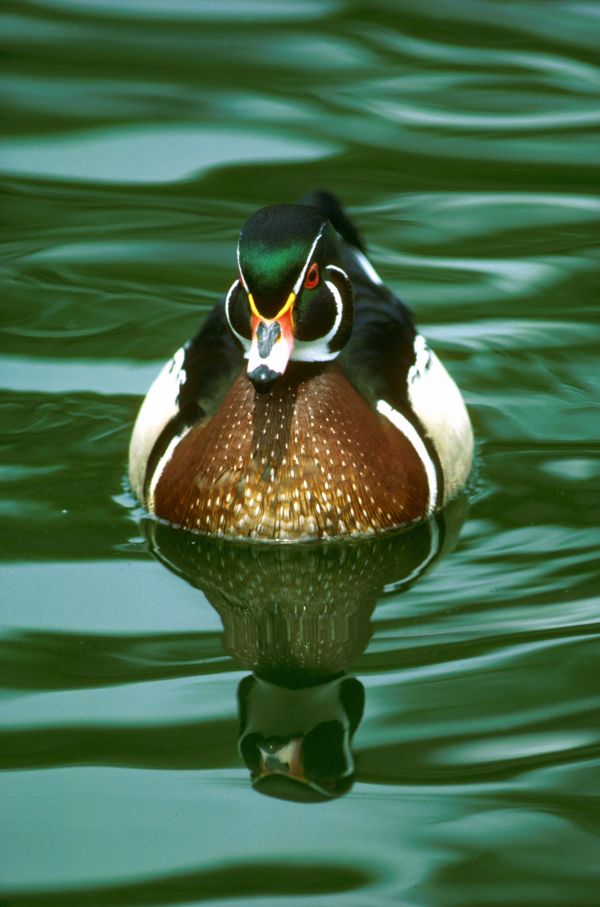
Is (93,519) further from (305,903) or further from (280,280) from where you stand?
(305,903)

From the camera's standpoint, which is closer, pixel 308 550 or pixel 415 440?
pixel 308 550

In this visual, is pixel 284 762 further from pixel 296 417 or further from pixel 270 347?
pixel 296 417

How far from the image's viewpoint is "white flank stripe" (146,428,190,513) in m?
6.73

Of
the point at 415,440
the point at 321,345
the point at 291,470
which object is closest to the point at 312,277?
the point at 321,345

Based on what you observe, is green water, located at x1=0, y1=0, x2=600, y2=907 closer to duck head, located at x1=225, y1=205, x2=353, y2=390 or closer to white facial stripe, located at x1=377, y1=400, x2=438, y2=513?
white facial stripe, located at x1=377, y1=400, x2=438, y2=513

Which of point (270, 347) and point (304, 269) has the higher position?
point (304, 269)

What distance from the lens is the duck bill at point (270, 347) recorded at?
226 inches

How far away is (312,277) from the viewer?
6.12 m

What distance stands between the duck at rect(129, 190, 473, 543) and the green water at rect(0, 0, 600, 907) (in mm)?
148

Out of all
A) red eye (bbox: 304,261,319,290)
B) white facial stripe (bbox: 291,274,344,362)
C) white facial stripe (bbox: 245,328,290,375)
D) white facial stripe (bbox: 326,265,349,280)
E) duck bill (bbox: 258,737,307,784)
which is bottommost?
duck bill (bbox: 258,737,307,784)

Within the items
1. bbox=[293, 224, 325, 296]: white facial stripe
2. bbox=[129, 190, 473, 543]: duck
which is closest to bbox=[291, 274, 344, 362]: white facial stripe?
bbox=[129, 190, 473, 543]: duck

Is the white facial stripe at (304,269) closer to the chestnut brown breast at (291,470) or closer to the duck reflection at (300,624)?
the chestnut brown breast at (291,470)

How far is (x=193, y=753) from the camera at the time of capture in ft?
16.4

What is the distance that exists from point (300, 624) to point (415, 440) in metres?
1.17
